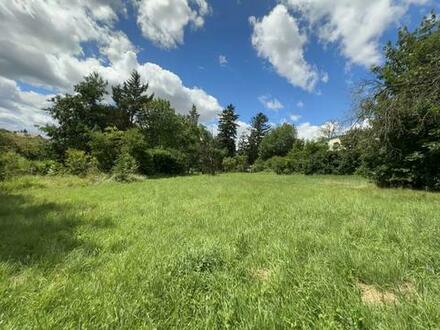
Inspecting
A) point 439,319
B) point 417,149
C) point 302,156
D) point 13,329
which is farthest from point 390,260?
point 302,156

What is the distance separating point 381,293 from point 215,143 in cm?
3052

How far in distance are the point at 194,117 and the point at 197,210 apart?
3829 cm

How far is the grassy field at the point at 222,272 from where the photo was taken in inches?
77.8

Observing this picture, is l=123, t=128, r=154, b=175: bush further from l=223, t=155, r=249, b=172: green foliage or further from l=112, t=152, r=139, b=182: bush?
l=223, t=155, r=249, b=172: green foliage

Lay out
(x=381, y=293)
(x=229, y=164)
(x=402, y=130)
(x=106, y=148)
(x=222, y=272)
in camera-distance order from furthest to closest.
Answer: (x=229, y=164) < (x=106, y=148) < (x=402, y=130) < (x=222, y=272) < (x=381, y=293)

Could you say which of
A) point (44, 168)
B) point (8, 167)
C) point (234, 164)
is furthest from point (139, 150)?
point (234, 164)

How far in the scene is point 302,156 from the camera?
97.1 ft

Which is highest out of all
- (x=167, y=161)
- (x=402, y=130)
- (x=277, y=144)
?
(x=277, y=144)

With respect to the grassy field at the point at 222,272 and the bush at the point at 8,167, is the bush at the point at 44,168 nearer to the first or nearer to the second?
the bush at the point at 8,167

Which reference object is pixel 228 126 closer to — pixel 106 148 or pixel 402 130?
pixel 106 148

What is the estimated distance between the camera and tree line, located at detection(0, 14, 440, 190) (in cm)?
838

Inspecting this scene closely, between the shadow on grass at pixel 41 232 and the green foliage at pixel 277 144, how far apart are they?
146 feet

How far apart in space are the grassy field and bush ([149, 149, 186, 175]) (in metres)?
17.9

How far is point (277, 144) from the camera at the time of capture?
49000 mm
